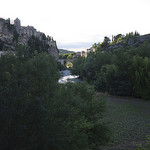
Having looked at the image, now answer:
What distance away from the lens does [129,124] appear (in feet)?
49.8

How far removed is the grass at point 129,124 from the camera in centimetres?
1080

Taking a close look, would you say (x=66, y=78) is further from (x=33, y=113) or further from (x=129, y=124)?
(x=129, y=124)

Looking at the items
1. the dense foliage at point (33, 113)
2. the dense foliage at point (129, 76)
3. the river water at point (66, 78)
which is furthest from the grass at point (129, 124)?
the dense foliage at point (33, 113)

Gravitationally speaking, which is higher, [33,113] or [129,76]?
[33,113]

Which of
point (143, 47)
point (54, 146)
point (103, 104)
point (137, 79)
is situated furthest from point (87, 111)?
point (143, 47)

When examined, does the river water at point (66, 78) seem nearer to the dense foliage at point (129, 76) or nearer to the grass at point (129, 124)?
the grass at point (129, 124)

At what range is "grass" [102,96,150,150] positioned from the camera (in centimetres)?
1080

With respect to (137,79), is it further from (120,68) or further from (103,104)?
(103,104)

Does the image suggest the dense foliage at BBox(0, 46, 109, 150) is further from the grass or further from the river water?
the grass

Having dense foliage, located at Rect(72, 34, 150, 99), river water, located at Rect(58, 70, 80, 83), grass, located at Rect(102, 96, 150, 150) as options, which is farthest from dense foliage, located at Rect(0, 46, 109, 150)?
dense foliage, located at Rect(72, 34, 150, 99)

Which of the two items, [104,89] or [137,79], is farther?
[104,89]

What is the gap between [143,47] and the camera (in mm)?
32344

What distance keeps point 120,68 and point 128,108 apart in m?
9.88

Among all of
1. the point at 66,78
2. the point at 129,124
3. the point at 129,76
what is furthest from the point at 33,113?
the point at 129,76
